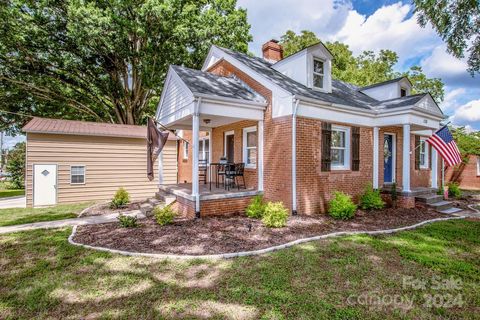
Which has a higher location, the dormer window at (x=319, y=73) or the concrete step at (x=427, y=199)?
the dormer window at (x=319, y=73)

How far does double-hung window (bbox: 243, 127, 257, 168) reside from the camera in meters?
9.52

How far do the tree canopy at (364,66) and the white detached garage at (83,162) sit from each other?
67.9 ft

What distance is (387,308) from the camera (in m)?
3.08

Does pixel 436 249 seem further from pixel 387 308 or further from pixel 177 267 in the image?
pixel 177 267

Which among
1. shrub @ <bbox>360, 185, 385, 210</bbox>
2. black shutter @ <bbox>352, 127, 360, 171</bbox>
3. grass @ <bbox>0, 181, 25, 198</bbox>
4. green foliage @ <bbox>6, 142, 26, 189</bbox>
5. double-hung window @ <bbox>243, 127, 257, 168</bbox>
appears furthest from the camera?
green foliage @ <bbox>6, 142, 26, 189</bbox>

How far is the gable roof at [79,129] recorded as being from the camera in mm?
11087

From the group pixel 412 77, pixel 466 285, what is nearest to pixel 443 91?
pixel 412 77

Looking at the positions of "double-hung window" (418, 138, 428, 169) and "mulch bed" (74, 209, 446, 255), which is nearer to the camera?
"mulch bed" (74, 209, 446, 255)

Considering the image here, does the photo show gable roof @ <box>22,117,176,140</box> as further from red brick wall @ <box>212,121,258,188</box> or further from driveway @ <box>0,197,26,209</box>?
driveway @ <box>0,197,26,209</box>

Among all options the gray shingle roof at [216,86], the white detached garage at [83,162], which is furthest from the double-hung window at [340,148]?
the white detached garage at [83,162]

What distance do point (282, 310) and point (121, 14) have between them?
17627 millimetres

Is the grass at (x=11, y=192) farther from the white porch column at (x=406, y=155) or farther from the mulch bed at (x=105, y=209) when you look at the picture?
the white porch column at (x=406, y=155)

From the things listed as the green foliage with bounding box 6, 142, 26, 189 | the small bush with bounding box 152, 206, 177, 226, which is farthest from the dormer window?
the green foliage with bounding box 6, 142, 26, 189

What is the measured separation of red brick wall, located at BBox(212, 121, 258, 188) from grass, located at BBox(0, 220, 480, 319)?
4.40 m
